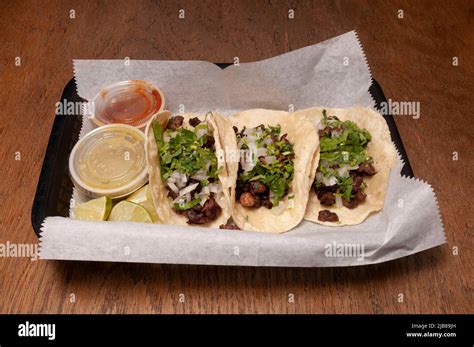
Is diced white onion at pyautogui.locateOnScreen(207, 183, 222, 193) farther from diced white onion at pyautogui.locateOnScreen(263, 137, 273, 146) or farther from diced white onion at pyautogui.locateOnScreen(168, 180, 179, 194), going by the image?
diced white onion at pyautogui.locateOnScreen(263, 137, 273, 146)

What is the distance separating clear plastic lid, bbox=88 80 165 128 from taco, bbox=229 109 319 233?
749 mm

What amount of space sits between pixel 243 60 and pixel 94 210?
80.0 inches

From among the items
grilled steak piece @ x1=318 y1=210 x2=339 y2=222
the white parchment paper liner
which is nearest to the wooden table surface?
the white parchment paper liner

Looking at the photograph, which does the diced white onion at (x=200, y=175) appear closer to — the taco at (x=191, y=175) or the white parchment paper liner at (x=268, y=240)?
the taco at (x=191, y=175)

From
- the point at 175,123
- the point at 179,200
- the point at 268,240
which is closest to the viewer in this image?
the point at 268,240

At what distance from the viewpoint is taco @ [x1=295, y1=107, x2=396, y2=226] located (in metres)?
2.85

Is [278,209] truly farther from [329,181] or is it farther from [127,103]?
[127,103]

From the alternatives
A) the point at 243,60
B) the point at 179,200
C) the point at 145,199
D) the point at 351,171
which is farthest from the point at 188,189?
the point at 243,60

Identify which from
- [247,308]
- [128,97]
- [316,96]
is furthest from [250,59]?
[247,308]

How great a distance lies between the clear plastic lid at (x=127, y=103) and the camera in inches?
131

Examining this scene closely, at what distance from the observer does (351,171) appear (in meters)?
2.99

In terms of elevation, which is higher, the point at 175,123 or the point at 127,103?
the point at 127,103

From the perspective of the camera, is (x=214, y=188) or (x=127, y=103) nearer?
(x=214, y=188)

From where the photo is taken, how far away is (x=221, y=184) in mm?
2842
